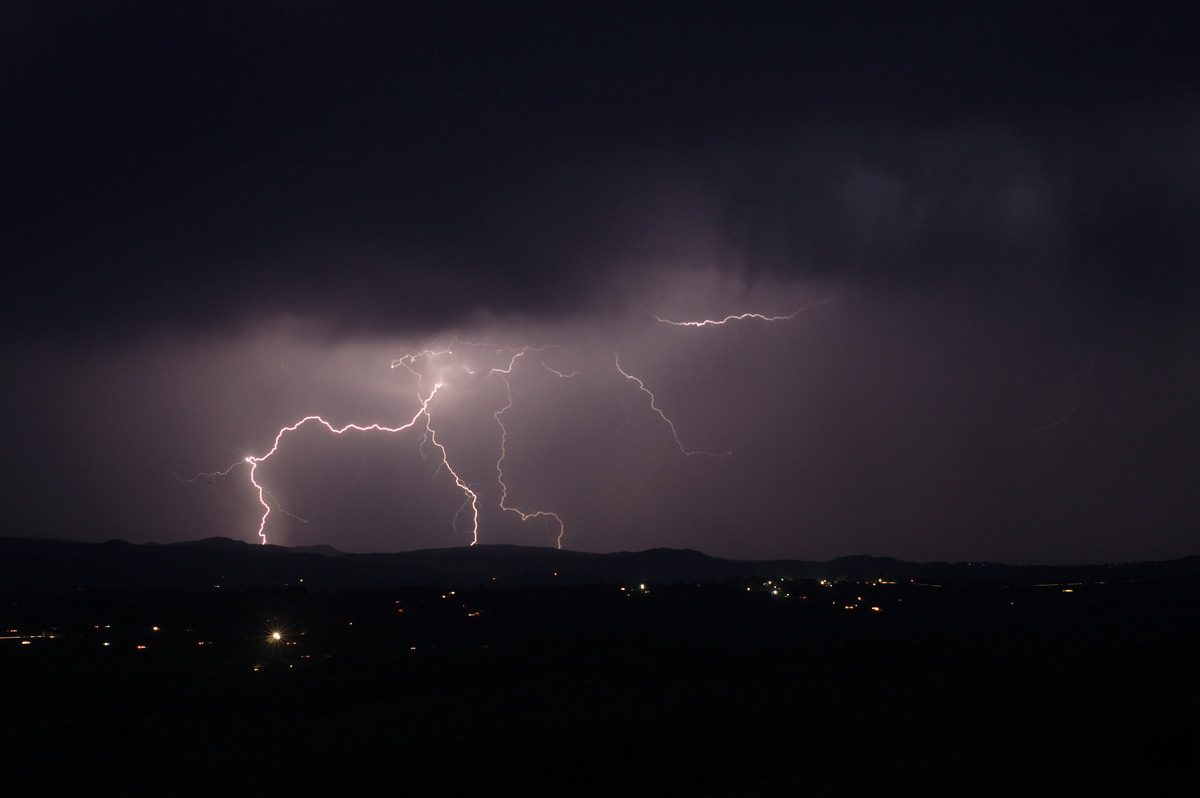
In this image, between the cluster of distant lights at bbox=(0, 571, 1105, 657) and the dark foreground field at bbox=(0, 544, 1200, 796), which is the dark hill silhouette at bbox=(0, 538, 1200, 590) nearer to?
the cluster of distant lights at bbox=(0, 571, 1105, 657)

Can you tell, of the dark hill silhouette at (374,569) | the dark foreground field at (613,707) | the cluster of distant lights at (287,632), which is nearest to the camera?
the dark foreground field at (613,707)

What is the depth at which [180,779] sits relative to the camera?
16734mm

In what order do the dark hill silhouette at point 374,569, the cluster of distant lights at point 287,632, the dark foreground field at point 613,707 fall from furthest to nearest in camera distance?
the dark hill silhouette at point 374,569
the cluster of distant lights at point 287,632
the dark foreground field at point 613,707

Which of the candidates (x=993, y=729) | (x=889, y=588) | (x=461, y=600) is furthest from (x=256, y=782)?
(x=889, y=588)

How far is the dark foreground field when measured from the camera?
11.1 meters

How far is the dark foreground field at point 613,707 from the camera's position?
11055 mm

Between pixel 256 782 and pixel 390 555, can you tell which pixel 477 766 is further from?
pixel 390 555

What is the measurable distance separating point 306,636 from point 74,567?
161ft

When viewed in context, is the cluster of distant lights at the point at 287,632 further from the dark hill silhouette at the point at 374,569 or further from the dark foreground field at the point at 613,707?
the dark hill silhouette at the point at 374,569

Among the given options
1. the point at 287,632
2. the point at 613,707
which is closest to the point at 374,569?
Answer: the point at 287,632

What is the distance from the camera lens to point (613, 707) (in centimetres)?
2027

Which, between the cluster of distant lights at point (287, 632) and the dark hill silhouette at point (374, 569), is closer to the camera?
the cluster of distant lights at point (287, 632)

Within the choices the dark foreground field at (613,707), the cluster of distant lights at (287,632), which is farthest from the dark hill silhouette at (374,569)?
the dark foreground field at (613,707)

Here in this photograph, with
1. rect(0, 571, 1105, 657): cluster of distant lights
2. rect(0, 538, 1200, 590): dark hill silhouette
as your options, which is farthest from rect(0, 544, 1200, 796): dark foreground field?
rect(0, 538, 1200, 590): dark hill silhouette
